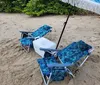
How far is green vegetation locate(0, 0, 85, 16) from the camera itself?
9.93m

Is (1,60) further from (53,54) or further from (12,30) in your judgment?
(12,30)

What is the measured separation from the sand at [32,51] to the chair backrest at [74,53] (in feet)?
1.29

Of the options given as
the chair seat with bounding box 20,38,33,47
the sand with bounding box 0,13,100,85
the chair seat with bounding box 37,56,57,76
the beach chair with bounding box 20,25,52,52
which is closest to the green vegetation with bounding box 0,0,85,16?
the sand with bounding box 0,13,100,85

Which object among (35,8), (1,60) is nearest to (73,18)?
(35,8)

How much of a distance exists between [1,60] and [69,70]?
2.03 meters

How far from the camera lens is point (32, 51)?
269 inches

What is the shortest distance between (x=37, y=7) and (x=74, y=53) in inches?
202

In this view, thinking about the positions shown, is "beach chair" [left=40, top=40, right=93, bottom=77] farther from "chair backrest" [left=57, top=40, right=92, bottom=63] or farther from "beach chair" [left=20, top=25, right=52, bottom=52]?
"beach chair" [left=20, top=25, right=52, bottom=52]

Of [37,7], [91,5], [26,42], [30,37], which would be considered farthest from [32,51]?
[37,7]

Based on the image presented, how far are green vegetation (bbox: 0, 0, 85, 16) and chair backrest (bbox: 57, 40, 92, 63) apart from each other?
149 inches

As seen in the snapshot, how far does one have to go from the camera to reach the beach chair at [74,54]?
5555mm

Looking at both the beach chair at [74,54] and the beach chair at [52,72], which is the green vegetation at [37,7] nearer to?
the beach chair at [74,54]

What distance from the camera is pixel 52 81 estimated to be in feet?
18.0

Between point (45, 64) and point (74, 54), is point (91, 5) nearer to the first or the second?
point (74, 54)
